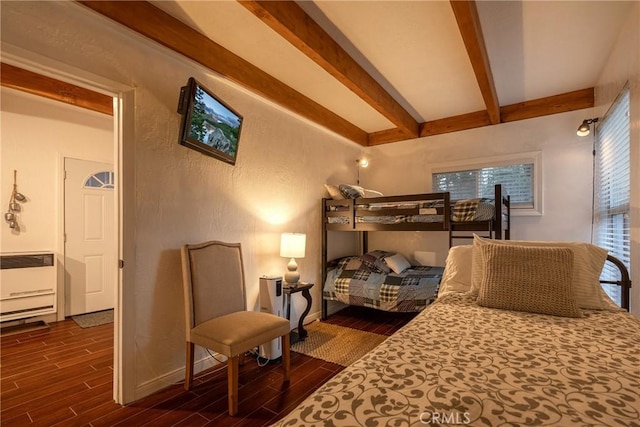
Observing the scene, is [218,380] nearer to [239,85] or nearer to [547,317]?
[547,317]

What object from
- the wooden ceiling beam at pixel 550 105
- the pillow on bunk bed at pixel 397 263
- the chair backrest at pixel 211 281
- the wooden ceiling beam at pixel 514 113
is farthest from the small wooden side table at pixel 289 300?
the wooden ceiling beam at pixel 550 105

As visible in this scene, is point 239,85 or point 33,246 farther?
point 33,246

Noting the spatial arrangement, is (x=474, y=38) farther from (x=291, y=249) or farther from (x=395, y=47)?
(x=291, y=249)

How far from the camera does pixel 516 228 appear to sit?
3494mm

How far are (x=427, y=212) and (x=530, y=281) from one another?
165 cm

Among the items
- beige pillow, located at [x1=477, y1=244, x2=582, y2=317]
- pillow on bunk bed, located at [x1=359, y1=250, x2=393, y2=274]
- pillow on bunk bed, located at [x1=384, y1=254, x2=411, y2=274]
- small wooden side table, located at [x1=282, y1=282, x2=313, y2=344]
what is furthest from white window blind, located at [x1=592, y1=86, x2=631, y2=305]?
small wooden side table, located at [x1=282, y1=282, x2=313, y2=344]

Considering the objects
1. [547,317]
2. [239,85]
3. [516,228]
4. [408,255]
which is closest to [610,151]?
[516,228]

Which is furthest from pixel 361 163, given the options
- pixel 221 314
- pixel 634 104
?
pixel 221 314

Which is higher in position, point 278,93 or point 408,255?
point 278,93

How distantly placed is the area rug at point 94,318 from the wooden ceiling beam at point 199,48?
3036 millimetres

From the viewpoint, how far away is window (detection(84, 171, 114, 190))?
3630mm

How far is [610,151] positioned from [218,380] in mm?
3734

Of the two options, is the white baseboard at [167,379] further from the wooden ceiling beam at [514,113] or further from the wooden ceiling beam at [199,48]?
the wooden ceiling beam at [514,113]

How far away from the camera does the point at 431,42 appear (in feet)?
7.34
